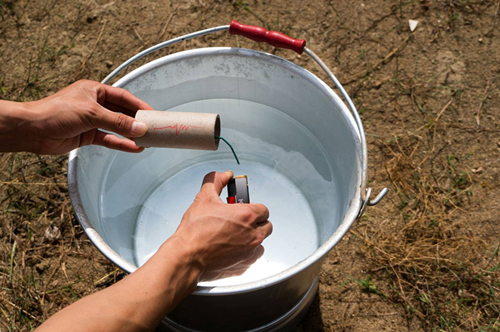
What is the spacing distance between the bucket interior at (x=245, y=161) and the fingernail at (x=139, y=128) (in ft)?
0.45

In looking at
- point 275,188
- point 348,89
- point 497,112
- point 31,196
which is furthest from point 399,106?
point 31,196

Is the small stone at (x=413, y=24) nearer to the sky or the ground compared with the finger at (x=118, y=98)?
nearer to the ground

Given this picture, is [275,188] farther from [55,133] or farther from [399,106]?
[55,133]

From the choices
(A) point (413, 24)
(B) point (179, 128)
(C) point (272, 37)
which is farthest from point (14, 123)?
(A) point (413, 24)

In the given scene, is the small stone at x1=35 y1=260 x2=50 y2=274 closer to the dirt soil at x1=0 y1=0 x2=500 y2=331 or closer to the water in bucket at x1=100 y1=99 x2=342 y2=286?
the dirt soil at x1=0 y1=0 x2=500 y2=331

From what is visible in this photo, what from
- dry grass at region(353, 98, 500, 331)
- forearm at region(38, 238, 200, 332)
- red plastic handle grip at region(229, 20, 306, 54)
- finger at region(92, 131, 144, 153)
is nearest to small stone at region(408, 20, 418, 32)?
dry grass at region(353, 98, 500, 331)

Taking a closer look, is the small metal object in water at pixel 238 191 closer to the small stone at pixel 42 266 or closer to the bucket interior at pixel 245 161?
the bucket interior at pixel 245 161

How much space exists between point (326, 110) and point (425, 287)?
655mm

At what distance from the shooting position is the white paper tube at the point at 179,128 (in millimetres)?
1002

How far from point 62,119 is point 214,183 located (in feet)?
1.21

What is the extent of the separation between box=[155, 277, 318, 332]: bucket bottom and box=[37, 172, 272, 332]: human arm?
0.24 m

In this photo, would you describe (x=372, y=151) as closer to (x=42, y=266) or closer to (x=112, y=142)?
(x=112, y=142)

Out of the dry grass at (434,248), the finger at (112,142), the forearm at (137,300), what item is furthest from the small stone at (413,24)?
the forearm at (137,300)

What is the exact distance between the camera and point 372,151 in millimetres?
1580
